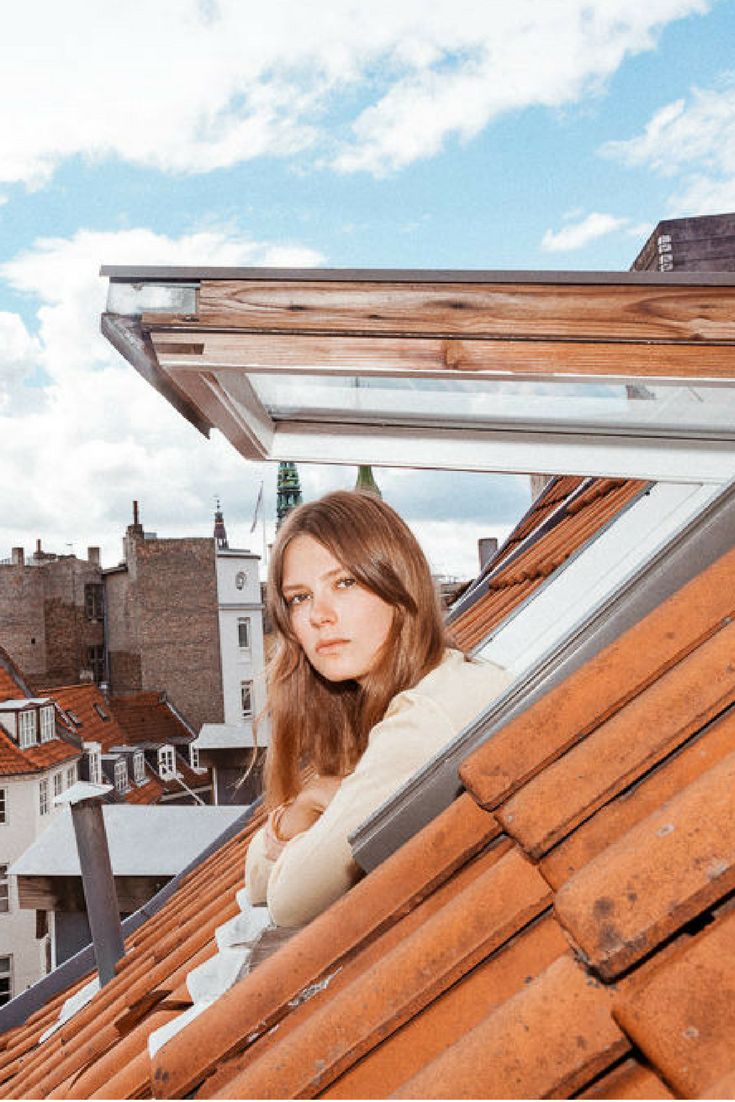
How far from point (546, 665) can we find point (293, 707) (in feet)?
3.60

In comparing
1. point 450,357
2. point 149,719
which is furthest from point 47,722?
point 450,357

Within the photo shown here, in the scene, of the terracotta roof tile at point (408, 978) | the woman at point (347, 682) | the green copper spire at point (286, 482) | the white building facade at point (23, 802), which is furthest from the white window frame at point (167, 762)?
the terracotta roof tile at point (408, 978)

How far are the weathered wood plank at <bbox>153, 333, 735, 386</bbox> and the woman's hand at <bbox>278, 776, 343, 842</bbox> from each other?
0.97 metres

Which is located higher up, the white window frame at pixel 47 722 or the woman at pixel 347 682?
the white window frame at pixel 47 722

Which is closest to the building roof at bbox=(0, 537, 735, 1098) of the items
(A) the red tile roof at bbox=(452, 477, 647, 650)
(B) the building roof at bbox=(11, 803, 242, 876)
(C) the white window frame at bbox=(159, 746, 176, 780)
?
(A) the red tile roof at bbox=(452, 477, 647, 650)

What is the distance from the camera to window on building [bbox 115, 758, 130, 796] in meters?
21.7

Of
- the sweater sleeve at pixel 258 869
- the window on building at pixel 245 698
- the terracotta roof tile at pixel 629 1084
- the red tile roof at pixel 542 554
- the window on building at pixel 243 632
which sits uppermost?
the window on building at pixel 243 632

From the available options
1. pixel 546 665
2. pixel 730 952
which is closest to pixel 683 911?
pixel 730 952

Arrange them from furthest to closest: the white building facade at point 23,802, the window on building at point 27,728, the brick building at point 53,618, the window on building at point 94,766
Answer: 1. the brick building at point 53,618
2. the window on building at point 94,766
3. the window on building at point 27,728
4. the white building facade at point 23,802

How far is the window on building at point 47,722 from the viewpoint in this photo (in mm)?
21625

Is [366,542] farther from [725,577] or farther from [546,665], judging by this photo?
[725,577]

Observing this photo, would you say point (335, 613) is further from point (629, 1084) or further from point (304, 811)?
point (629, 1084)

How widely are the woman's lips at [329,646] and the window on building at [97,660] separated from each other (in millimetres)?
34557

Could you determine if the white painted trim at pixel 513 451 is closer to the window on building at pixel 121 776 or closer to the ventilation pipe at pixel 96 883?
the ventilation pipe at pixel 96 883
